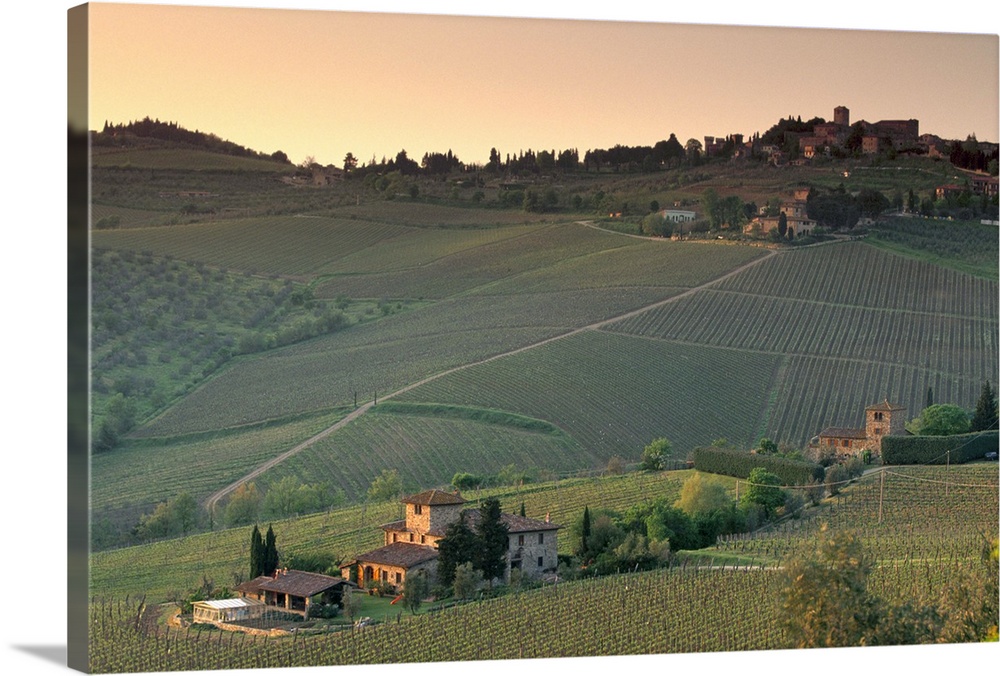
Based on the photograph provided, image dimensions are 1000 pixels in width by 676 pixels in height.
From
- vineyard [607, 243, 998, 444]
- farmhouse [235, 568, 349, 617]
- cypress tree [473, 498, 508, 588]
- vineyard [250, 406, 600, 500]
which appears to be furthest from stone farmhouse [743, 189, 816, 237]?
farmhouse [235, 568, 349, 617]

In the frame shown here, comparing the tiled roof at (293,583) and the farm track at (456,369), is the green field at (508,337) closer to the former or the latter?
the farm track at (456,369)

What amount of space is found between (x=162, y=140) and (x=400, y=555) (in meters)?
4.53

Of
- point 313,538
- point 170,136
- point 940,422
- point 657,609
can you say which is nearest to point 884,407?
point 940,422

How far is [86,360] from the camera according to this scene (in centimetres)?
1418

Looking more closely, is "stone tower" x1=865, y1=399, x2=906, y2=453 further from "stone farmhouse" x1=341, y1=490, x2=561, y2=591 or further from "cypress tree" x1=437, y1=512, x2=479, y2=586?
"cypress tree" x1=437, y1=512, x2=479, y2=586

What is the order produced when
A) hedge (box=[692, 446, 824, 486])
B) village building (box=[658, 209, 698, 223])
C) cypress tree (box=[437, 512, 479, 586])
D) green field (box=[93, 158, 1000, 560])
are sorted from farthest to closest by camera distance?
village building (box=[658, 209, 698, 223]) < hedge (box=[692, 446, 824, 486]) < green field (box=[93, 158, 1000, 560]) < cypress tree (box=[437, 512, 479, 586])

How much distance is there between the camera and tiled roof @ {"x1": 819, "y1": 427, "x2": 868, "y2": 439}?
17.9 metres

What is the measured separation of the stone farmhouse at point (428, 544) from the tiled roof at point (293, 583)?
0.35 m

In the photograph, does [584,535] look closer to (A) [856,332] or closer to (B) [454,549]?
(B) [454,549]

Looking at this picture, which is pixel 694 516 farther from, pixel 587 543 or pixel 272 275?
pixel 272 275

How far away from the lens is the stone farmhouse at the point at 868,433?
17906 millimetres

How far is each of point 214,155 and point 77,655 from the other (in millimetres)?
4987

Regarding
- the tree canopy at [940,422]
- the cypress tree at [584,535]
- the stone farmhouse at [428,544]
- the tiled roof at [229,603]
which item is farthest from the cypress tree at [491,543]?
the tree canopy at [940,422]

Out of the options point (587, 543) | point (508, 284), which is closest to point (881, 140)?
point (508, 284)
